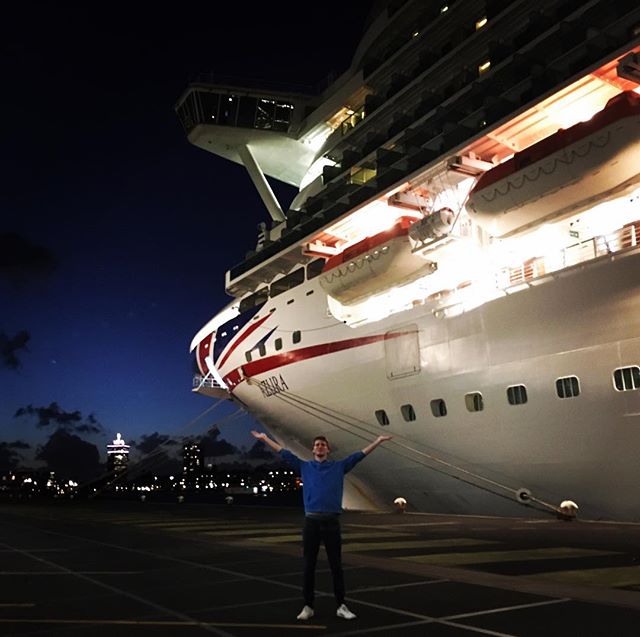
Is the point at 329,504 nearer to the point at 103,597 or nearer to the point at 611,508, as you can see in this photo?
the point at 103,597

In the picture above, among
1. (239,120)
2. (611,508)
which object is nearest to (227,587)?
(611,508)

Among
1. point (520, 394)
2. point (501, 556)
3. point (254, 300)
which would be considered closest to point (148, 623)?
point (501, 556)

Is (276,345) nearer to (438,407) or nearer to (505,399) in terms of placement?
(438,407)

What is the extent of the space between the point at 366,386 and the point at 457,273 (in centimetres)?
417

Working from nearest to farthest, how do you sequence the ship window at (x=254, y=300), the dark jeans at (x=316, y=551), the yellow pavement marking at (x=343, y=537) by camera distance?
the dark jeans at (x=316, y=551), the yellow pavement marking at (x=343, y=537), the ship window at (x=254, y=300)

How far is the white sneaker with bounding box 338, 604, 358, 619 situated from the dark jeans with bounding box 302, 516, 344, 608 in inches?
2.7

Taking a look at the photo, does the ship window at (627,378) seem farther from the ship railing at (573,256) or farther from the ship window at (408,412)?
the ship window at (408,412)

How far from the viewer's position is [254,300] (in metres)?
27.2

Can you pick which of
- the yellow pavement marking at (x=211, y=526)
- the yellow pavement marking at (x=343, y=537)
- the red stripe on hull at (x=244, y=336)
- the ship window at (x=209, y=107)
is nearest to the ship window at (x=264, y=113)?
the ship window at (x=209, y=107)

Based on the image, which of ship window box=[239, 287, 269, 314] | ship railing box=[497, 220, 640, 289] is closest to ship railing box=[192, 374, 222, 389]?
ship window box=[239, 287, 269, 314]

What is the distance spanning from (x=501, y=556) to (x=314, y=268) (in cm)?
1509

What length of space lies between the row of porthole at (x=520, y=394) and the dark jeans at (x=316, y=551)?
9450 mm

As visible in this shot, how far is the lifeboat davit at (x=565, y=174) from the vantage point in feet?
42.9

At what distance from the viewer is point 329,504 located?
5.75 metres
